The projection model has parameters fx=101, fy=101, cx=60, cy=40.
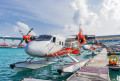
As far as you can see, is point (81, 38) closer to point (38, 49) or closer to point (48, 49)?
point (48, 49)

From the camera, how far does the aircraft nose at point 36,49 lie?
7.79 metres

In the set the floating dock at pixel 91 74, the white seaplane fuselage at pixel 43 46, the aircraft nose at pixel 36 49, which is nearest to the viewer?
the floating dock at pixel 91 74

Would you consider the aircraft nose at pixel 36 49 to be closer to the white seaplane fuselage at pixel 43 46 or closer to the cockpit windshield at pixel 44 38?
the white seaplane fuselage at pixel 43 46

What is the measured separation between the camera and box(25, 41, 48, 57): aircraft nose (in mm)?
7789

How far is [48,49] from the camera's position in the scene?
29.2 ft

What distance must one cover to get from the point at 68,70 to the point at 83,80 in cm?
264

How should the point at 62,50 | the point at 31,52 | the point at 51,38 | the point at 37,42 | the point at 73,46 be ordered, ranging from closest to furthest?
1. the point at 31,52
2. the point at 37,42
3. the point at 51,38
4. the point at 62,50
5. the point at 73,46

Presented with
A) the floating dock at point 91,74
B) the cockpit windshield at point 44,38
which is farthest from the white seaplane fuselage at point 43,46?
the floating dock at point 91,74

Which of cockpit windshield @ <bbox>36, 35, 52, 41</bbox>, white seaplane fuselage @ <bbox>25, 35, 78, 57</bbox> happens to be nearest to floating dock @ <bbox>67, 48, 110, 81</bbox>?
white seaplane fuselage @ <bbox>25, 35, 78, 57</bbox>

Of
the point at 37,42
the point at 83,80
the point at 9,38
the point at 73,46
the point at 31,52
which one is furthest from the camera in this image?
the point at 9,38

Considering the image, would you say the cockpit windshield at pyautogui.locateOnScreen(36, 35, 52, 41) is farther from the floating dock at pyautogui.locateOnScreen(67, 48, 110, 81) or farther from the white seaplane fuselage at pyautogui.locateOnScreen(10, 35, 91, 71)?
the floating dock at pyautogui.locateOnScreen(67, 48, 110, 81)

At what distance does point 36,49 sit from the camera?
7.90m

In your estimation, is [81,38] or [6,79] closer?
[6,79]

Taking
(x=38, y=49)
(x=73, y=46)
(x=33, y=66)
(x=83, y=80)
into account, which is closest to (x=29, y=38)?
(x=33, y=66)
